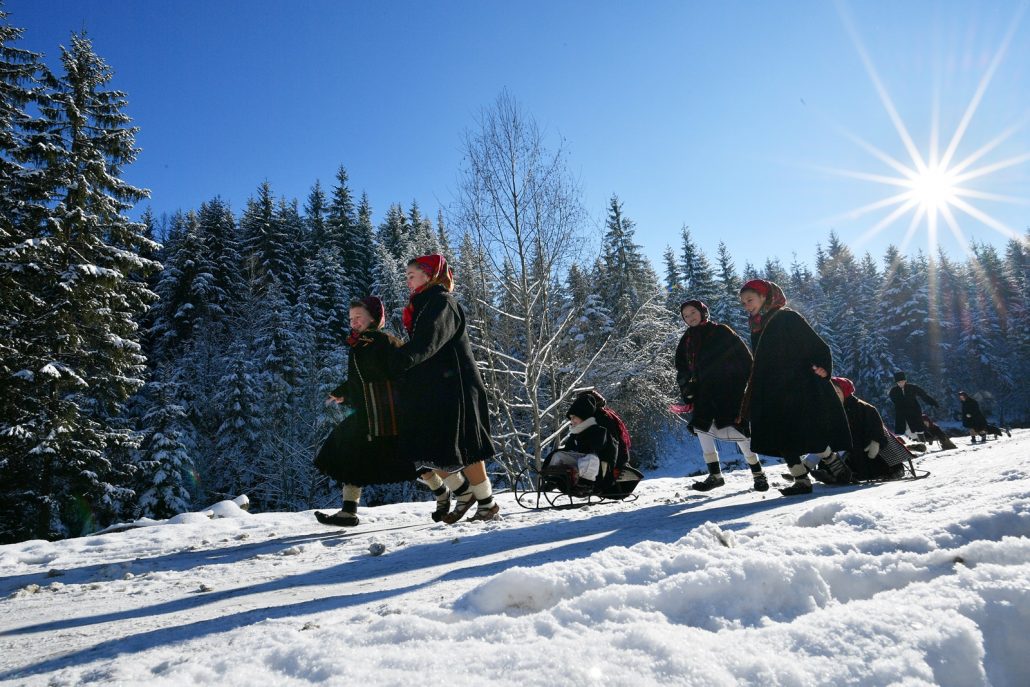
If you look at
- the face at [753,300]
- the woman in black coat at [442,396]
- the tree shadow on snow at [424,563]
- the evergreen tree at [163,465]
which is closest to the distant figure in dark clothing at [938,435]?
the face at [753,300]

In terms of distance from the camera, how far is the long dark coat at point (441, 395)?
4770 mm

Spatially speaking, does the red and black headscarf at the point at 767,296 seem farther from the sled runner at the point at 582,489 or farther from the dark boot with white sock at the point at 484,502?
the dark boot with white sock at the point at 484,502

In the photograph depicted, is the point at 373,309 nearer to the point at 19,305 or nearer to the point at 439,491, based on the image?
the point at 439,491

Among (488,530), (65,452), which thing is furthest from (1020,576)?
(65,452)

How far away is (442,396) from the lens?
195 inches

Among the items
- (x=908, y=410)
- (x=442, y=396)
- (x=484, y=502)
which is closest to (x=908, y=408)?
(x=908, y=410)

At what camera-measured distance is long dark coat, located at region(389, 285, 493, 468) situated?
4770 mm

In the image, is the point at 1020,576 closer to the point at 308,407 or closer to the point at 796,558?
the point at 796,558

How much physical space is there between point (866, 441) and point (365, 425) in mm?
5895

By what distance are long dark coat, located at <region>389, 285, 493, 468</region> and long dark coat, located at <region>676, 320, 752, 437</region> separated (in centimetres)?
300

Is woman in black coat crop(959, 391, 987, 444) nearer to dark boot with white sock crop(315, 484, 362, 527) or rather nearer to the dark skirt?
the dark skirt

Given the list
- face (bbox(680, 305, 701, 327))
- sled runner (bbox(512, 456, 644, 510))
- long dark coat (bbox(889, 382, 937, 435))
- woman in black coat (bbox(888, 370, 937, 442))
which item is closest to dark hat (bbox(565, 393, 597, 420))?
sled runner (bbox(512, 456, 644, 510))

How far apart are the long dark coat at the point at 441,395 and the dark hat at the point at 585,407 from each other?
7.02 ft

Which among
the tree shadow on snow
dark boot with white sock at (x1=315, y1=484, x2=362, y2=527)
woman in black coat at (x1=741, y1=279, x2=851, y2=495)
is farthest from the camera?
woman in black coat at (x1=741, y1=279, x2=851, y2=495)
